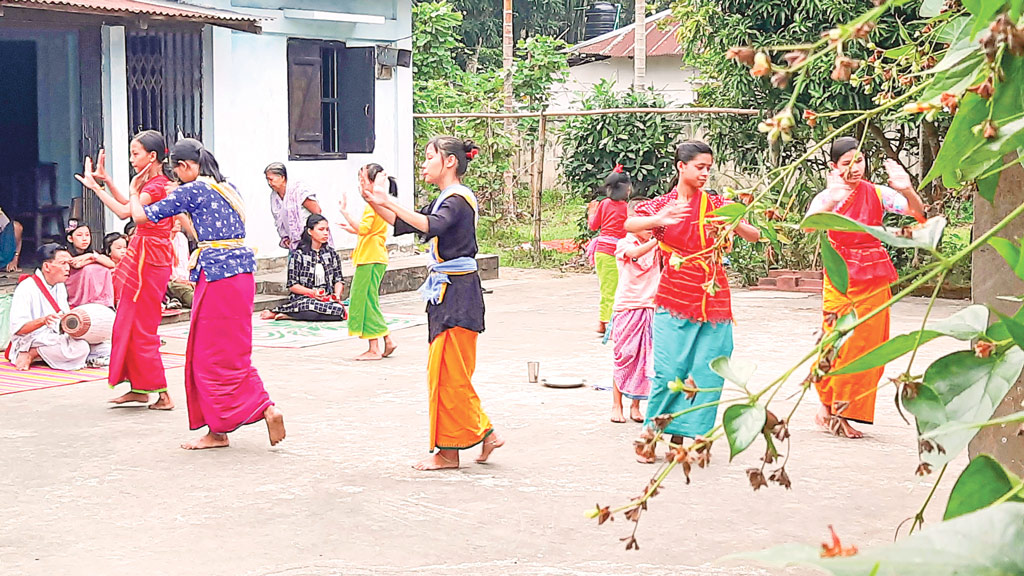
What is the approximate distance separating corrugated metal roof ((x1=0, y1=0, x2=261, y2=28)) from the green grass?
5.11 metres

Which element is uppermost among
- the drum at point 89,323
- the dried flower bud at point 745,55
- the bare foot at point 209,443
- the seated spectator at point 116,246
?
the dried flower bud at point 745,55

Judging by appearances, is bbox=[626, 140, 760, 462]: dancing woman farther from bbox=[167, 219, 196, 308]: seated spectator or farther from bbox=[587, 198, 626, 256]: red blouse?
bbox=[167, 219, 196, 308]: seated spectator

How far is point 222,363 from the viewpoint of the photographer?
19.7ft

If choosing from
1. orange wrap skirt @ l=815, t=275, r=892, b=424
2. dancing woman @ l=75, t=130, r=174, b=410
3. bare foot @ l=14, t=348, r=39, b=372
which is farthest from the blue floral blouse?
orange wrap skirt @ l=815, t=275, r=892, b=424

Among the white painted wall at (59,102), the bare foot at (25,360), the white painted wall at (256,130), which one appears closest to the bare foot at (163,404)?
the bare foot at (25,360)

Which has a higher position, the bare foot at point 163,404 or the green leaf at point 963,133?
the green leaf at point 963,133

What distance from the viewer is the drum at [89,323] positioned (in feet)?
27.6

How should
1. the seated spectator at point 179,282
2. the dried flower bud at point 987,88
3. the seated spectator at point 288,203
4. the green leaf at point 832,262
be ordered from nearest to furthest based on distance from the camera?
the dried flower bud at point 987,88 < the green leaf at point 832,262 < the seated spectator at point 288,203 < the seated spectator at point 179,282

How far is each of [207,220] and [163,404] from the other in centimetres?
151

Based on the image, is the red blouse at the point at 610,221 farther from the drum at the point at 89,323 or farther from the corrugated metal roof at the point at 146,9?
the corrugated metal roof at the point at 146,9

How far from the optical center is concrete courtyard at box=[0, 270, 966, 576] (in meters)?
4.46

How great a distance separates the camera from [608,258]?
903cm

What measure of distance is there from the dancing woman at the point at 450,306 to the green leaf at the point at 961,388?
15.1 ft

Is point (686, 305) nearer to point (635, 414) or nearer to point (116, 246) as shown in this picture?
point (635, 414)
